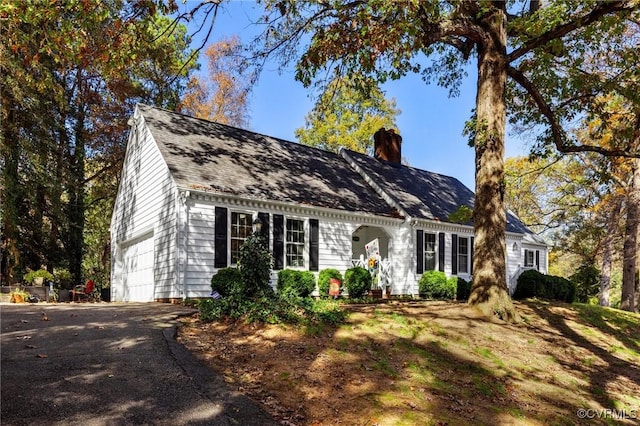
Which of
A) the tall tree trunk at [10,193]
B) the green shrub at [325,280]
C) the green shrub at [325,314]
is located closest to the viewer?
the green shrub at [325,314]

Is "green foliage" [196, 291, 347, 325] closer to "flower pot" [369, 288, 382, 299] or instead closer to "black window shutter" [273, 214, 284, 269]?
"black window shutter" [273, 214, 284, 269]

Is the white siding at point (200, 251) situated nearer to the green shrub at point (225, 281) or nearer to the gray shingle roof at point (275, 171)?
the gray shingle roof at point (275, 171)

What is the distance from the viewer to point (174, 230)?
11734 mm

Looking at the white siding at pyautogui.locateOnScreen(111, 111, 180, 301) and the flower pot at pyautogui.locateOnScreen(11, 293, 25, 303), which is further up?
the white siding at pyautogui.locateOnScreen(111, 111, 180, 301)

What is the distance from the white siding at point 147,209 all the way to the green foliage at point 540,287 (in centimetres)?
1235

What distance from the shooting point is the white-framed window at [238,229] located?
12295 millimetres

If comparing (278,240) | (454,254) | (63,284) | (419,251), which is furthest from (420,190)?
(63,284)

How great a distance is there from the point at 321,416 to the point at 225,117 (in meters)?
25.9

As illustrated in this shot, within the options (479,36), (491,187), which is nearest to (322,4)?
(479,36)

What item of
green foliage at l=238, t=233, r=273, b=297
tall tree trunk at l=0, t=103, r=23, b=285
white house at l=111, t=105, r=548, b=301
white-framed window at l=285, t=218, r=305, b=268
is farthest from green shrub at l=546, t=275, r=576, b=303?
tall tree trunk at l=0, t=103, r=23, b=285

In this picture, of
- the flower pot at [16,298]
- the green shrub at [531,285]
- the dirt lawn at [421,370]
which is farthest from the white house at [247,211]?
the dirt lawn at [421,370]

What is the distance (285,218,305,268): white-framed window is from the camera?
44.4 feet

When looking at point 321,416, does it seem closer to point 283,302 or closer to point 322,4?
point 283,302

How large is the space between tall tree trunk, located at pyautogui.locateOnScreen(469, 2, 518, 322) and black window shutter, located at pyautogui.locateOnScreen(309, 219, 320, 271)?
5593mm
